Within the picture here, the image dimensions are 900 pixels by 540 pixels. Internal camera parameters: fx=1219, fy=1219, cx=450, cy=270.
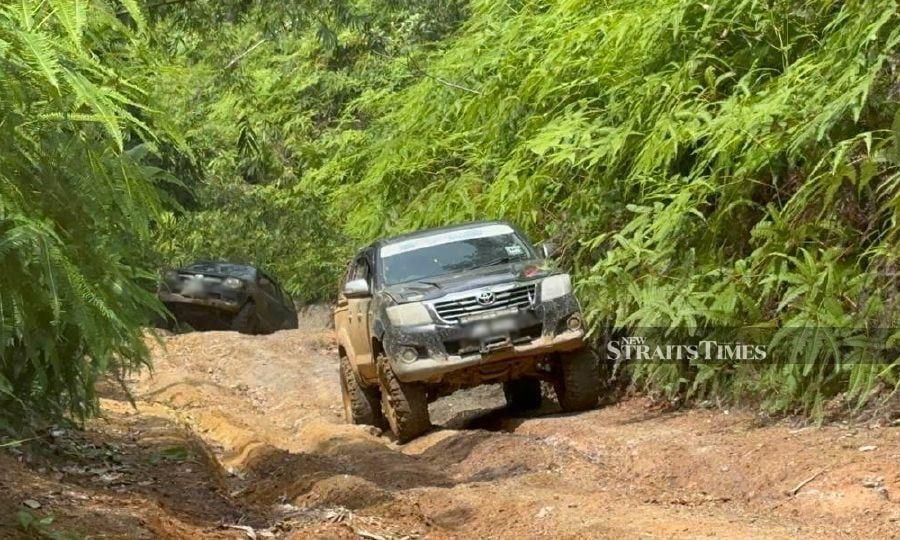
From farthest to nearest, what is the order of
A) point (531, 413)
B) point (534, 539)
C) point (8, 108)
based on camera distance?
point (531, 413), point (534, 539), point (8, 108)

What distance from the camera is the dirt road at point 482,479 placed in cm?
621

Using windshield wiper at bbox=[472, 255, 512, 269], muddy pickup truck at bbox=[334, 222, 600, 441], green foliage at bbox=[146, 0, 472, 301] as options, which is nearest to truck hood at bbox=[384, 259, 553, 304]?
muddy pickup truck at bbox=[334, 222, 600, 441]

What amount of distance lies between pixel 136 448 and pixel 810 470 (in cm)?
489

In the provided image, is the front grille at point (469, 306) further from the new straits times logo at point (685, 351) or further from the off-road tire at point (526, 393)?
the off-road tire at point (526, 393)

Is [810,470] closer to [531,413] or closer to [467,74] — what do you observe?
[531,413]

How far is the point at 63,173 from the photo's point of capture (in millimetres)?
5215

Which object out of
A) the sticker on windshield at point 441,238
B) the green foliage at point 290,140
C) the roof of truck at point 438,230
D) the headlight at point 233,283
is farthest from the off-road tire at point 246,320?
the sticker on windshield at point 441,238

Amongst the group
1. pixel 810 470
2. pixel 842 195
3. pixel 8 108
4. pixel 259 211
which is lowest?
pixel 259 211

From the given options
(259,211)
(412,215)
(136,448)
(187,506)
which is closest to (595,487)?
(187,506)

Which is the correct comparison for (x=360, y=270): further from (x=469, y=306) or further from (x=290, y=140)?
(x=290, y=140)

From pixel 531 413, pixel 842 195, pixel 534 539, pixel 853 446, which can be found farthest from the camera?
pixel 531 413

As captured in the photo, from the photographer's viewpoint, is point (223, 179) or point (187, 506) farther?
point (223, 179)

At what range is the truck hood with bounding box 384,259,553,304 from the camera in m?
10.8

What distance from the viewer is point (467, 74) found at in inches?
656
